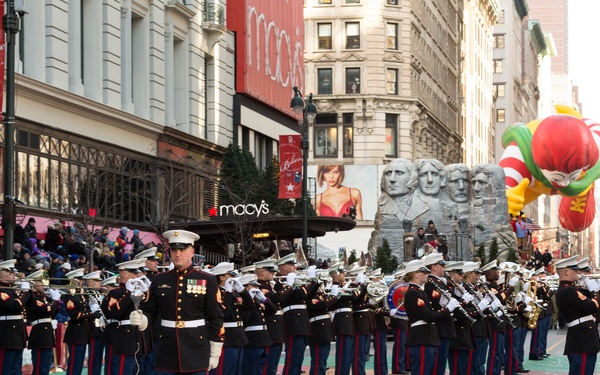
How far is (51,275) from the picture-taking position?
26125mm

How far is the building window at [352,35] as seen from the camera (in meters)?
83.8

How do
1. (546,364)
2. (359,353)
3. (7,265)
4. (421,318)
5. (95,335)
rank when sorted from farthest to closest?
(546,364), (359,353), (95,335), (7,265), (421,318)

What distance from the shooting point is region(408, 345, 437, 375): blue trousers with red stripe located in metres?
17.9

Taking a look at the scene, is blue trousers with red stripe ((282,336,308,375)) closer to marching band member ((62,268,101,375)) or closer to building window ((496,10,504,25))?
marching band member ((62,268,101,375))

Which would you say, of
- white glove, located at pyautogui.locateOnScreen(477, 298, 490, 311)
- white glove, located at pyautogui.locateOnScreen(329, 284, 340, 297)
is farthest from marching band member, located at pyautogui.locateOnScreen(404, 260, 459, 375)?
white glove, located at pyautogui.locateOnScreen(329, 284, 340, 297)

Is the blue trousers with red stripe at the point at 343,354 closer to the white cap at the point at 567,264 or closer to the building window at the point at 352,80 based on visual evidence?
the white cap at the point at 567,264

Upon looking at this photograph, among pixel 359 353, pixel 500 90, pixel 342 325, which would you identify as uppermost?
pixel 500 90

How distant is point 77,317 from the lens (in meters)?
19.6

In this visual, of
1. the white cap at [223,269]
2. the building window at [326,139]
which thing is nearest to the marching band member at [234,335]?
the white cap at [223,269]

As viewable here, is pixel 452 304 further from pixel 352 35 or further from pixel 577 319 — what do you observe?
pixel 352 35

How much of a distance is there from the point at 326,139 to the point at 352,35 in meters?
6.66

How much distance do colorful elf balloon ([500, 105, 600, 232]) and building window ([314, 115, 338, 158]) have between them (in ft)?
83.9

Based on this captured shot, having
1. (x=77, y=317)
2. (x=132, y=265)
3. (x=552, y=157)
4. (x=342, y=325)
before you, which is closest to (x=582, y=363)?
(x=342, y=325)

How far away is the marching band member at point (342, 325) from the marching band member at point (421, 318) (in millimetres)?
3684
